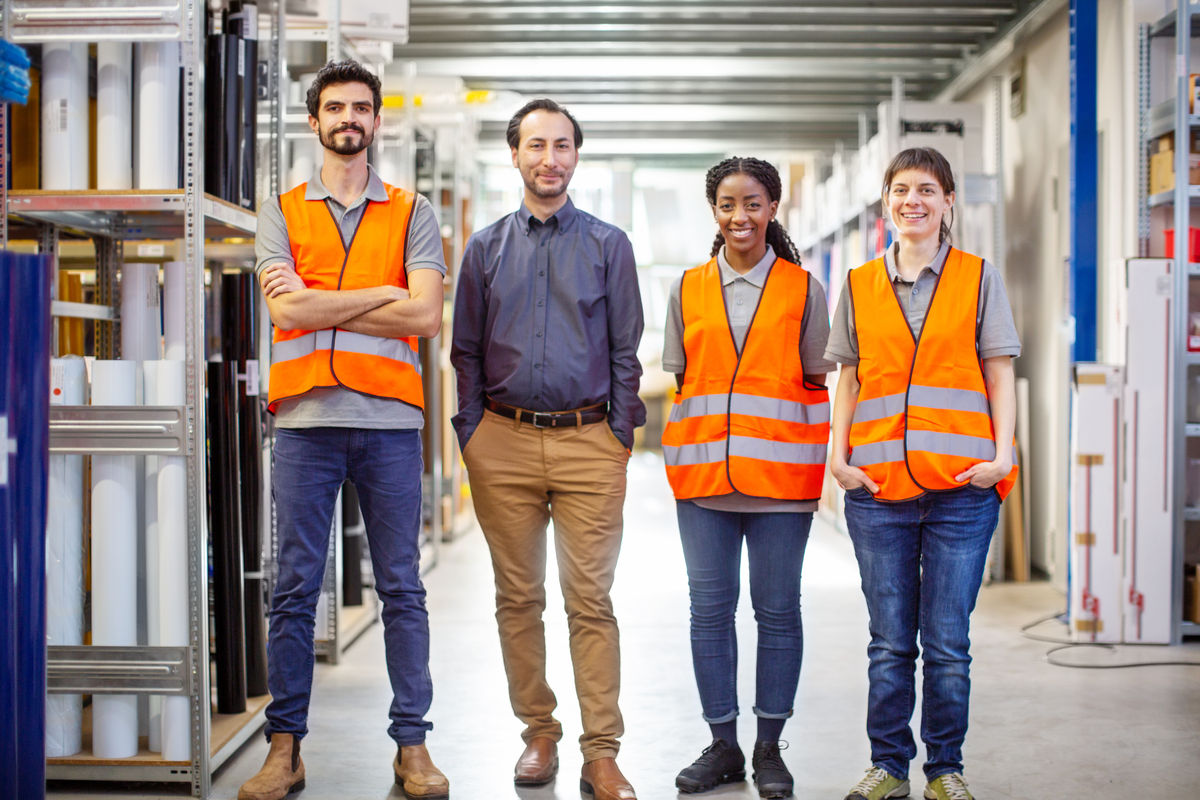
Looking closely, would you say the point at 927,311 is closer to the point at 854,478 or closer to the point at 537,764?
the point at 854,478

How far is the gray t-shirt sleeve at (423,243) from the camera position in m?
2.99

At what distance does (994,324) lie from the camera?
2.78 m

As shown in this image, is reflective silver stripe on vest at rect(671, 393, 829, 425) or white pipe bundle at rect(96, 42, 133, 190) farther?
white pipe bundle at rect(96, 42, 133, 190)

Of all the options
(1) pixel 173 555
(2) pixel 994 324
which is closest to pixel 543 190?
(2) pixel 994 324

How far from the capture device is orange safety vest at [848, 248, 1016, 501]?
2738mm

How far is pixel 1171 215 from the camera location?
17.1 ft

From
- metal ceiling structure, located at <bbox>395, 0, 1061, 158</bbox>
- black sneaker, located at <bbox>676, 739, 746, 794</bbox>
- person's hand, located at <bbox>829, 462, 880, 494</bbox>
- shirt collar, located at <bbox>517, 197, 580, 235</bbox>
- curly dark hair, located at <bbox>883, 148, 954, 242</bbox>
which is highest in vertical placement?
metal ceiling structure, located at <bbox>395, 0, 1061, 158</bbox>

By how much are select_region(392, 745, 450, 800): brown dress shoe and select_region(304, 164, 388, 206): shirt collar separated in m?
1.50

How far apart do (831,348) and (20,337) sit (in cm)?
191

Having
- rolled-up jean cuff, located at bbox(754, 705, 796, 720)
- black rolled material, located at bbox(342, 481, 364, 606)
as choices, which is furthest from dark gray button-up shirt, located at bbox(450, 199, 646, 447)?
black rolled material, located at bbox(342, 481, 364, 606)

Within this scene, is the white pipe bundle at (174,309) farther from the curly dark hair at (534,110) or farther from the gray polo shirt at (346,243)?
the curly dark hair at (534,110)

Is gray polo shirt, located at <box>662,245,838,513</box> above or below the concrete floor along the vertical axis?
above

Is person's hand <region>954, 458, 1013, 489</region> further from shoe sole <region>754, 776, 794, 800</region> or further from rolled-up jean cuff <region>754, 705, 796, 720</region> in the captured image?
shoe sole <region>754, 776, 794, 800</region>

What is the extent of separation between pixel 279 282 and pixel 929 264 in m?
1.66
